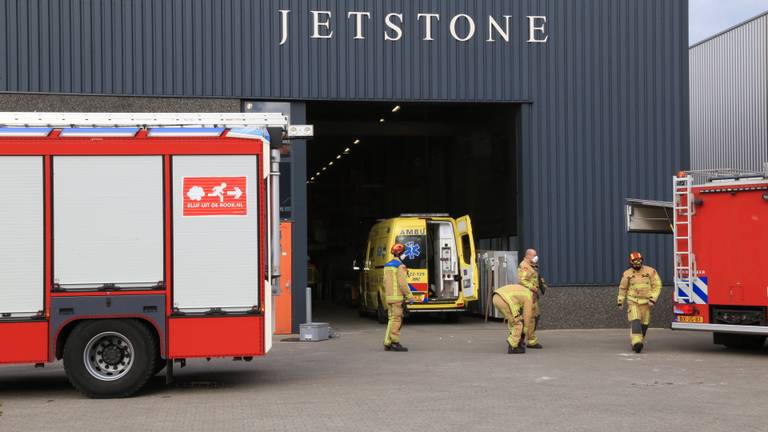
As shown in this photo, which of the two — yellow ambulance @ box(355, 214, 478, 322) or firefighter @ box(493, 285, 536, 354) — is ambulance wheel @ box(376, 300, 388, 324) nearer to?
yellow ambulance @ box(355, 214, 478, 322)

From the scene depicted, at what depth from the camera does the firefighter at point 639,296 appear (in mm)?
16234

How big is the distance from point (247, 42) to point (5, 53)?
4.55 metres

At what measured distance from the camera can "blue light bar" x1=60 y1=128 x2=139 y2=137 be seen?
11.7 m

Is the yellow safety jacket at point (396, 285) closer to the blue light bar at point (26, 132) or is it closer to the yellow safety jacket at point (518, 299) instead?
the yellow safety jacket at point (518, 299)

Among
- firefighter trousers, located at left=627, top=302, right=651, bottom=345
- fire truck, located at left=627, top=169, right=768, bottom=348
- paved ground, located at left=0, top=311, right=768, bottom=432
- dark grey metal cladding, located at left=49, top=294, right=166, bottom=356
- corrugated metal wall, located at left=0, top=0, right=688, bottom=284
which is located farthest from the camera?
corrugated metal wall, located at left=0, top=0, right=688, bottom=284

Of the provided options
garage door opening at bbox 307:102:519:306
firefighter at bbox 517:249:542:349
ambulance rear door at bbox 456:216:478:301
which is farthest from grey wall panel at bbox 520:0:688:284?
firefighter at bbox 517:249:542:349

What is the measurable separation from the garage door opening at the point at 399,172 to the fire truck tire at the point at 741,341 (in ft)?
21.3

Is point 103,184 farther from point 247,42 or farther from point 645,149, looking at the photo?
point 645,149

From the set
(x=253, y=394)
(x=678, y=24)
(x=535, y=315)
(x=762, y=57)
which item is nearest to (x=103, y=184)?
(x=253, y=394)

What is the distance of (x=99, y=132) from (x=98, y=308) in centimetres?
203

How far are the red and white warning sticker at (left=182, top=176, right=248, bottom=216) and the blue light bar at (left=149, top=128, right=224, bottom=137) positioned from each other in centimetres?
51

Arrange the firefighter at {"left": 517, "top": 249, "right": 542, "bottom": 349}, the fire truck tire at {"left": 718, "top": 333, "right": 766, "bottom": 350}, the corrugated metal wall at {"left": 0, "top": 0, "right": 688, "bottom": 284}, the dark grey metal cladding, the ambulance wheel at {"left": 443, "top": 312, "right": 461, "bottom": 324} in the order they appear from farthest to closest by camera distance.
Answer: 1. the ambulance wheel at {"left": 443, "top": 312, "right": 461, "bottom": 324}
2. the corrugated metal wall at {"left": 0, "top": 0, "right": 688, "bottom": 284}
3. the firefighter at {"left": 517, "top": 249, "right": 542, "bottom": 349}
4. the fire truck tire at {"left": 718, "top": 333, "right": 766, "bottom": 350}
5. the dark grey metal cladding

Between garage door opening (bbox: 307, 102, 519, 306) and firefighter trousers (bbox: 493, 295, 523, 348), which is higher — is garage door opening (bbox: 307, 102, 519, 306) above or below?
above

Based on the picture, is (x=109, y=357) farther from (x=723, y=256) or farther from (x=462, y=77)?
(x=462, y=77)
